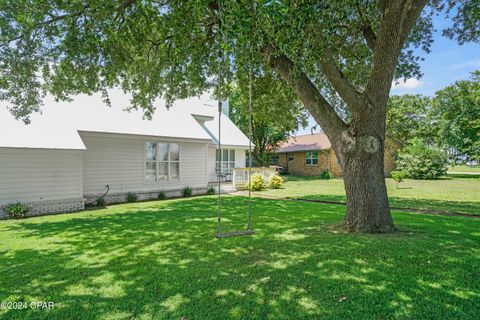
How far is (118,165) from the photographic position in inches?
479

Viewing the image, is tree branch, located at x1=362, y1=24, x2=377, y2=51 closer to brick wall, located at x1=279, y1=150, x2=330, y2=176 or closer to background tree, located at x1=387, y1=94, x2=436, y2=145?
brick wall, located at x1=279, y1=150, x2=330, y2=176

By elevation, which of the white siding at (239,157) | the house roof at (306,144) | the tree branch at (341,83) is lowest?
the white siding at (239,157)

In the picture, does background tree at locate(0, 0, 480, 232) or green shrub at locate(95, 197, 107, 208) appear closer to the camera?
background tree at locate(0, 0, 480, 232)

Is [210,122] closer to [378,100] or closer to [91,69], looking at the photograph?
[91,69]

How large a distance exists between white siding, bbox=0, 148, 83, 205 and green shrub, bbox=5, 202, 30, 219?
251mm

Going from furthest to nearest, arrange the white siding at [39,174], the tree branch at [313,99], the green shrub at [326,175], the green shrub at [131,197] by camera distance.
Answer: the green shrub at [326,175]
the green shrub at [131,197]
the white siding at [39,174]
the tree branch at [313,99]

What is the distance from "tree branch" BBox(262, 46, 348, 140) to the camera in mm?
6043

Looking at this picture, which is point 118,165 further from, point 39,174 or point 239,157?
point 239,157

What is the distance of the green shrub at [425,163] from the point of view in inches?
903

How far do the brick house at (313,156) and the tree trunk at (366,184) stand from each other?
20882mm

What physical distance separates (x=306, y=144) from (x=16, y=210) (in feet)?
85.5

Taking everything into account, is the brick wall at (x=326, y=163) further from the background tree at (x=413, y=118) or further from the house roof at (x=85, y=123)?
the house roof at (x=85, y=123)

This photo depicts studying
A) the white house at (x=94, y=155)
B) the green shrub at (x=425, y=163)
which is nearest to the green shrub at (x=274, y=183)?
the white house at (x=94, y=155)

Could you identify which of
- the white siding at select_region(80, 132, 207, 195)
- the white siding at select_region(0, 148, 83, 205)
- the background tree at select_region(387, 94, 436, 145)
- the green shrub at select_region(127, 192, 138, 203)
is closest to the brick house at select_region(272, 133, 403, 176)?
the background tree at select_region(387, 94, 436, 145)
